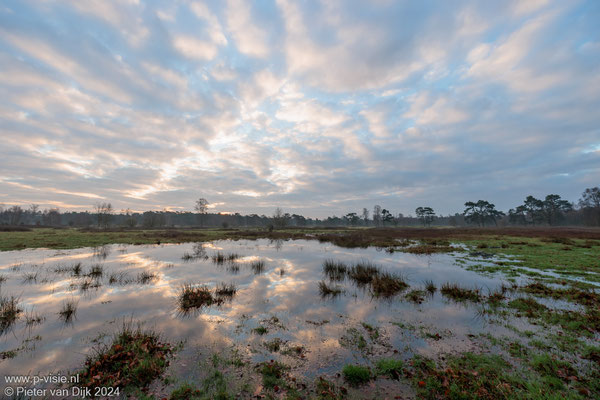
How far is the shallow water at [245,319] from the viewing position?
6.94m

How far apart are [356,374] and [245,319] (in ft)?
17.7

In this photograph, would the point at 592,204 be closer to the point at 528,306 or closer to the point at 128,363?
the point at 528,306

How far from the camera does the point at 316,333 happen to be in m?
8.35

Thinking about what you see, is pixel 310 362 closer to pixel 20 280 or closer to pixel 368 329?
pixel 368 329

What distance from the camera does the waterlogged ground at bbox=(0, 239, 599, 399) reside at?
5.66m

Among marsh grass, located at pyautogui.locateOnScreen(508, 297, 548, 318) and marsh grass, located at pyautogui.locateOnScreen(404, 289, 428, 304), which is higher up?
marsh grass, located at pyautogui.locateOnScreen(508, 297, 548, 318)

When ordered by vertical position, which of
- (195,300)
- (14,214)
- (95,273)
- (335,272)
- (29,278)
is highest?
(14,214)

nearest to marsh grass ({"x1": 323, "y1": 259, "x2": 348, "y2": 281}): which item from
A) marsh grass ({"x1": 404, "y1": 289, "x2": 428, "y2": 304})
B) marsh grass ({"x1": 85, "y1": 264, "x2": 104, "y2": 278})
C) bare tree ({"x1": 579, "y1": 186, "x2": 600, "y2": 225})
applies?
marsh grass ({"x1": 404, "y1": 289, "x2": 428, "y2": 304})

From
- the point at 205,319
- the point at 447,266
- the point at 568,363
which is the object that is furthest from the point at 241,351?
the point at 447,266

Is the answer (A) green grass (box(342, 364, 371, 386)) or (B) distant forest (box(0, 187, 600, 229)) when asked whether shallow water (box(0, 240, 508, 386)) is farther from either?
(B) distant forest (box(0, 187, 600, 229))

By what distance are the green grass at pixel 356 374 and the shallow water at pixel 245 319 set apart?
49 centimetres

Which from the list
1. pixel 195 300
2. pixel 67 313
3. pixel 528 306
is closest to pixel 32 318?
pixel 67 313

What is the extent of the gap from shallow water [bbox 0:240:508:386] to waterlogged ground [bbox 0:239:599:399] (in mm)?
56

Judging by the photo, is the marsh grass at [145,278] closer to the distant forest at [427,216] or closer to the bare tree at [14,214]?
the distant forest at [427,216]
